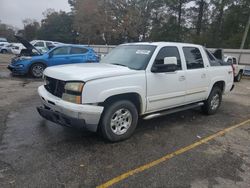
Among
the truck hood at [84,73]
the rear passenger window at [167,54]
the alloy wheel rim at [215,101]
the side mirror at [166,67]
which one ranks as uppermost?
the rear passenger window at [167,54]

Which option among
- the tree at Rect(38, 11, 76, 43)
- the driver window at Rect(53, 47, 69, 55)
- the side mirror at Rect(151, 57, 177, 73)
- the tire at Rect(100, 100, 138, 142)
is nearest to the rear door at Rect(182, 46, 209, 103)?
the side mirror at Rect(151, 57, 177, 73)

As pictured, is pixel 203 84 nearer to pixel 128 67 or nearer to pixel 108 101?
pixel 128 67

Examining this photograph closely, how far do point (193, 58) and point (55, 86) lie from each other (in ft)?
10.7

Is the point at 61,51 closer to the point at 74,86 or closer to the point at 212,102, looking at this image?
the point at 212,102

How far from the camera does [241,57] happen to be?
20.8 m

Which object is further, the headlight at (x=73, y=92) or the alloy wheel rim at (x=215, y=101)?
the alloy wheel rim at (x=215, y=101)

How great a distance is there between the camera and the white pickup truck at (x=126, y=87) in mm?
3783

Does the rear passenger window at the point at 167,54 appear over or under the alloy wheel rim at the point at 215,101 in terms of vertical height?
over

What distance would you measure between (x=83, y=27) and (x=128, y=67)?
41440 mm

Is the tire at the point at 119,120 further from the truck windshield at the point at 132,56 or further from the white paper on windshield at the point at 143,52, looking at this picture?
the white paper on windshield at the point at 143,52

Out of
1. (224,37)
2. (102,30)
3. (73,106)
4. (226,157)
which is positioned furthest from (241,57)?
(102,30)

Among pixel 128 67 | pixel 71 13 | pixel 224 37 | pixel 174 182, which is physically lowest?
pixel 174 182

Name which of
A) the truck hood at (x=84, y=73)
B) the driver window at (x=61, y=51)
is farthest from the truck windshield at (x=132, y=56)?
the driver window at (x=61, y=51)

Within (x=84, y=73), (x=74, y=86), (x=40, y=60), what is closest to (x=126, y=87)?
(x=84, y=73)
